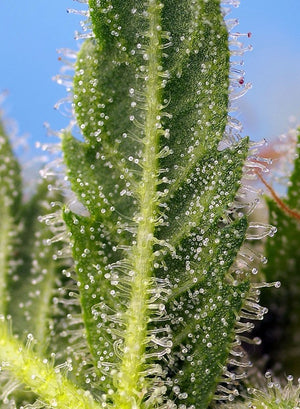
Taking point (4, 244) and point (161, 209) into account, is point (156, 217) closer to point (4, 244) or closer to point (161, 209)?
point (161, 209)

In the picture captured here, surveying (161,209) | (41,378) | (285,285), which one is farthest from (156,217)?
(285,285)

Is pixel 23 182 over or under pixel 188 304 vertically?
over

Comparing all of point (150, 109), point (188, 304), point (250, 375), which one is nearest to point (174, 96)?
point (150, 109)

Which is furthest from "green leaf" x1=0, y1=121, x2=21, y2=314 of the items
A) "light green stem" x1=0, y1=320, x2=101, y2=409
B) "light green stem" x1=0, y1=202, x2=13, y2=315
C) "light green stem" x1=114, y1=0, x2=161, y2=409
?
Result: "light green stem" x1=114, y1=0, x2=161, y2=409

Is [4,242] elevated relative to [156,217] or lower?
elevated

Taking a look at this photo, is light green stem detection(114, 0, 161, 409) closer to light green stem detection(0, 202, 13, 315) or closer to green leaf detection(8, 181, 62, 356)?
green leaf detection(8, 181, 62, 356)

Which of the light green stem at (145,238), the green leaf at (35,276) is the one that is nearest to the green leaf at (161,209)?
the light green stem at (145,238)

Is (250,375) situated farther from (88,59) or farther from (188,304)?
(88,59)
